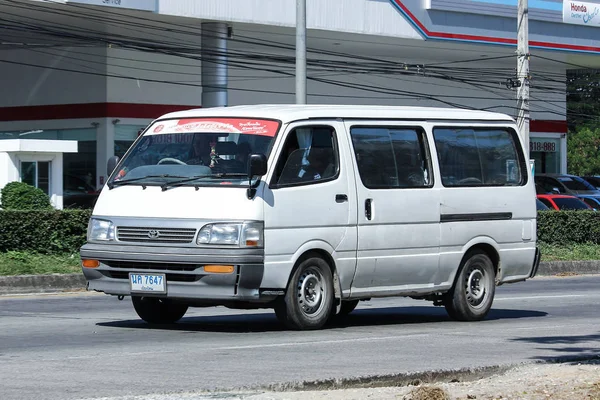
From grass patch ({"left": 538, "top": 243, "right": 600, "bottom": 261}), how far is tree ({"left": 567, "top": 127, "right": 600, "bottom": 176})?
148 ft

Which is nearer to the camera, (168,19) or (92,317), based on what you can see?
(92,317)

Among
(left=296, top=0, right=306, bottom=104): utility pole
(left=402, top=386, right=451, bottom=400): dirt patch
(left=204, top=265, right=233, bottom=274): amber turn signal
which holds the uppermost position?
(left=296, top=0, right=306, bottom=104): utility pole

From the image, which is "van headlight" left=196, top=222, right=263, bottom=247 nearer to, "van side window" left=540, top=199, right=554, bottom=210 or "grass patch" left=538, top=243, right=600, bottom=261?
"grass patch" left=538, top=243, right=600, bottom=261

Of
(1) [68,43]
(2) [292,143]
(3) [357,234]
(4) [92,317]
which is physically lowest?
(4) [92,317]

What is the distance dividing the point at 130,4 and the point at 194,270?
23.3m

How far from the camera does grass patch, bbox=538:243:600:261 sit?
84.9 feet

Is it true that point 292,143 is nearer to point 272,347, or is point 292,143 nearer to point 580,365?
point 272,347

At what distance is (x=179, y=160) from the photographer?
11758 mm

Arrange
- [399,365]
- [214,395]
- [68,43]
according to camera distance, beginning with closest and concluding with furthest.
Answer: [214,395], [399,365], [68,43]

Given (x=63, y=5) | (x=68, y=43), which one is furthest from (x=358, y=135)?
(x=68, y=43)

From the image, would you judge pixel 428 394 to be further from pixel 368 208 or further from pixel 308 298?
pixel 368 208

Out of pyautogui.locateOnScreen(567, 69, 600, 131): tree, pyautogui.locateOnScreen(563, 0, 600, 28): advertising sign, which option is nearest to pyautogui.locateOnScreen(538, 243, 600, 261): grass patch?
pyautogui.locateOnScreen(563, 0, 600, 28): advertising sign

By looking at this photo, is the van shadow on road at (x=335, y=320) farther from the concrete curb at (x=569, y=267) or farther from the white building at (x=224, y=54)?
the white building at (x=224, y=54)

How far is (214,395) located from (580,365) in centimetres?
323
